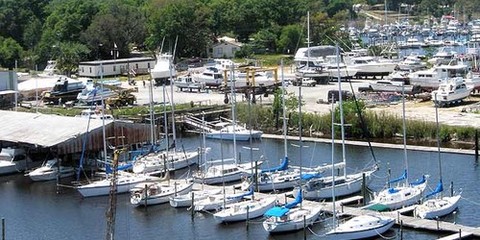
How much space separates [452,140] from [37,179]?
68.0 feet

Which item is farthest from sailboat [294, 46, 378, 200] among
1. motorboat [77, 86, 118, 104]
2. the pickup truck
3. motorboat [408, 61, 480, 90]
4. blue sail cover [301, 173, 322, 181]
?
the pickup truck

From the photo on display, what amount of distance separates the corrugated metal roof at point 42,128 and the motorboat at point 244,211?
39.7 feet

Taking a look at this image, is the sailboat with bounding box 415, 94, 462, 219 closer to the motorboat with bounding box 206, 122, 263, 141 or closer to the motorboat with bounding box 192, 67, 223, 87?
the motorboat with bounding box 206, 122, 263, 141

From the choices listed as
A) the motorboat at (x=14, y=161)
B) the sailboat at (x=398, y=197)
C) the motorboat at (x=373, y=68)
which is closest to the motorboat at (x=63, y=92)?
the motorboat at (x=14, y=161)

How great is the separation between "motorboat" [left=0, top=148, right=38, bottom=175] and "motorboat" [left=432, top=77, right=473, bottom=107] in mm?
24759

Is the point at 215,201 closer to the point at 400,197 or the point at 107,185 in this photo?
the point at 107,185

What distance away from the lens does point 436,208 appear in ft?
117

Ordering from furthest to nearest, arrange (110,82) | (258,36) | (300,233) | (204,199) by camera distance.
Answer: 1. (258,36)
2. (110,82)
3. (204,199)
4. (300,233)

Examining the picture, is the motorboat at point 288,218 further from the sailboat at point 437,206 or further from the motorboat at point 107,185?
the motorboat at point 107,185

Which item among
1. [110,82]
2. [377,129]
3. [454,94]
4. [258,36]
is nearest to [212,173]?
[377,129]

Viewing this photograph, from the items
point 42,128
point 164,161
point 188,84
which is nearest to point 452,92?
point 188,84

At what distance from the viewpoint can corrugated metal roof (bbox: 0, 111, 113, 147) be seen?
1834 inches

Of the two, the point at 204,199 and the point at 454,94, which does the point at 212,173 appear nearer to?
the point at 204,199

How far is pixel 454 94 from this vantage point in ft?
196
